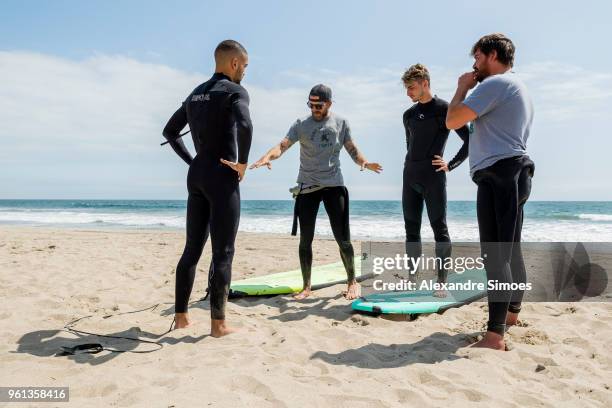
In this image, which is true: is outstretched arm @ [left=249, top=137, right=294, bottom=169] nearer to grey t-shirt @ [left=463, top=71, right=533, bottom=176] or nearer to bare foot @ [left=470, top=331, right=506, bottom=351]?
grey t-shirt @ [left=463, top=71, right=533, bottom=176]

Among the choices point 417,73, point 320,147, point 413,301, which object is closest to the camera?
point 413,301

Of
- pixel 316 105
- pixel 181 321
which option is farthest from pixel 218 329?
pixel 316 105

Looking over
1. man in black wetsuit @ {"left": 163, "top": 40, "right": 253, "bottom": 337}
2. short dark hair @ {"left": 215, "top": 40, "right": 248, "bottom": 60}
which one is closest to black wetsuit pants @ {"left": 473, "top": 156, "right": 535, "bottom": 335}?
man in black wetsuit @ {"left": 163, "top": 40, "right": 253, "bottom": 337}

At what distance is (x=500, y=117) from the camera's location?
3389 mm

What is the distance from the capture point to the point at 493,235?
3.51 meters

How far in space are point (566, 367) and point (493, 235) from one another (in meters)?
0.95

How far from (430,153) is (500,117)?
5.63 ft

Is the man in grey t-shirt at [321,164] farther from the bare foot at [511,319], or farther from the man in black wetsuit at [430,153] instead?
the bare foot at [511,319]

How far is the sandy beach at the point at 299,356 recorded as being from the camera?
272 centimetres

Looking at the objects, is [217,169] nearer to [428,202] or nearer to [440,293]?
[428,202]

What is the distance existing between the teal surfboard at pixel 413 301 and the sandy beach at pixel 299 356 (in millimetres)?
104

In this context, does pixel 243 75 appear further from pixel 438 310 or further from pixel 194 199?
pixel 438 310

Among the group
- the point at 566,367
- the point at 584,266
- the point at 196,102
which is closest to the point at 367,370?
the point at 566,367

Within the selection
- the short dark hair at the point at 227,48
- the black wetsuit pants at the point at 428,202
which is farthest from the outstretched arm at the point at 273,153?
the black wetsuit pants at the point at 428,202
